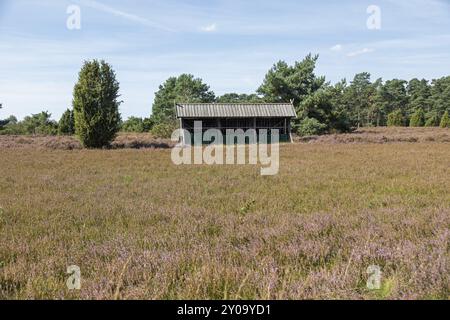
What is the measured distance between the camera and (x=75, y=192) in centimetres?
940

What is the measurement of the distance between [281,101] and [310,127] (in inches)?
258

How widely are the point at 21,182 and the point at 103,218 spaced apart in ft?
Answer: 19.9

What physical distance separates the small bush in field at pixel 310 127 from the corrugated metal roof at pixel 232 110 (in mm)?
4063

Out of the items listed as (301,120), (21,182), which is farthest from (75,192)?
(301,120)

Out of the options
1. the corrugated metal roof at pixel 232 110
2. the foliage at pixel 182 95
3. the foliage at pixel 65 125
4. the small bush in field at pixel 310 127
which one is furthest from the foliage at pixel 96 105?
the foliage at pixel 182 95

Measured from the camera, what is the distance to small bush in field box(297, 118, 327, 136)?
41844mm

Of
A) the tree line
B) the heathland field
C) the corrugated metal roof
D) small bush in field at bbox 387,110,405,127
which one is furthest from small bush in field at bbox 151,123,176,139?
small bush in field at bbox 387,110,405,127

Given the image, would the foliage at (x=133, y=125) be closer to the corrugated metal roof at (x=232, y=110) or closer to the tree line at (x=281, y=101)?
the tree line at (x=281, y=101)

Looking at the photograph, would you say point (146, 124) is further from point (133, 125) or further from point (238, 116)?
point (238, 116)

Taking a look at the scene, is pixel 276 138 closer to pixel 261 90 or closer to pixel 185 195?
pixel 261 90

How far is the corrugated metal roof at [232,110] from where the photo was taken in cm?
3644

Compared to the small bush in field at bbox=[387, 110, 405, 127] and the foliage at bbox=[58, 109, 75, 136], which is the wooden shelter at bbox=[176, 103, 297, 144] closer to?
the foliage at bbox=[58, 109, 75, 136]

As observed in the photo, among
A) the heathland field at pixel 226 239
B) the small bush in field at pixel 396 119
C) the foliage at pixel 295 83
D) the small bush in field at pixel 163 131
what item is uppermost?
the foliage at pixel 295 83

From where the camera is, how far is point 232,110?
124ft
